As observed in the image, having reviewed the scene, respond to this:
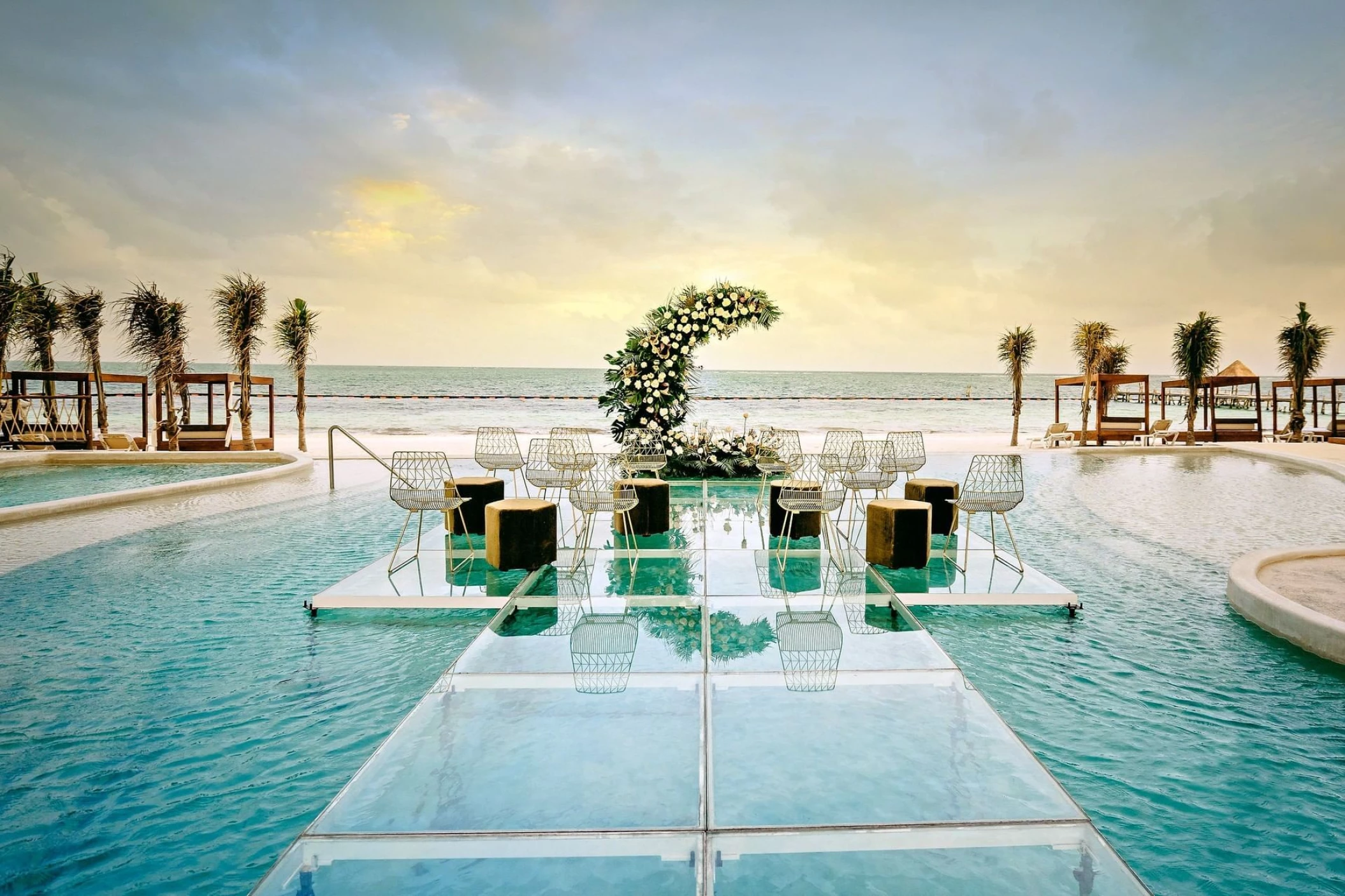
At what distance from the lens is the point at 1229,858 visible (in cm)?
241

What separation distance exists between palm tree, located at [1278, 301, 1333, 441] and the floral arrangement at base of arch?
1671 centimetres

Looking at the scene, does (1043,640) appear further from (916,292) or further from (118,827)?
(916,292)

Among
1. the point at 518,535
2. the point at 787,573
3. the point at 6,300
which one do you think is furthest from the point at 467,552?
the point at 6,300

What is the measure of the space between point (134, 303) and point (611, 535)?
14.1 meters

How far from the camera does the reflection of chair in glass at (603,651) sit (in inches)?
144

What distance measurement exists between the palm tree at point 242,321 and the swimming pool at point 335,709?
10.0m

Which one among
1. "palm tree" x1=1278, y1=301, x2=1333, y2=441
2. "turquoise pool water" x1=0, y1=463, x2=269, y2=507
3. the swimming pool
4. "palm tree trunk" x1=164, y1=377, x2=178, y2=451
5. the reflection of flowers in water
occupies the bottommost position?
the swimming pool

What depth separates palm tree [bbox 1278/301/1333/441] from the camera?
1884 cm

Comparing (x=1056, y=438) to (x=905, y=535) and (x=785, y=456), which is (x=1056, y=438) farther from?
(x=905, y=535)

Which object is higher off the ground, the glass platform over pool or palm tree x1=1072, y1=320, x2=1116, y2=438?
palm tree x1=1072, y1=320, x2=1116, y2=438

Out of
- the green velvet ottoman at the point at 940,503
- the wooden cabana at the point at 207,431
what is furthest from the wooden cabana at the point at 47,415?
the green velvet ottoman at the point at 940,503

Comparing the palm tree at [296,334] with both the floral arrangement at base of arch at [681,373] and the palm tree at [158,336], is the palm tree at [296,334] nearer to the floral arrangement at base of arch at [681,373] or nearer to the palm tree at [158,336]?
the palm tree at [158,336]

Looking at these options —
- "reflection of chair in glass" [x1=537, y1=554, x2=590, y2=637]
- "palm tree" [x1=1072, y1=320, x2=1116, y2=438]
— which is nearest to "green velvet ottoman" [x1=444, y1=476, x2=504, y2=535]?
"reflection of chair in glass" [x1=537, y1=554, x2=590, y2=637]

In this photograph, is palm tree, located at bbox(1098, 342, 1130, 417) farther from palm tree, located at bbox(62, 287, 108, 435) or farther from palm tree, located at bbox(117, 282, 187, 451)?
palm tree, located at bbox(62, 287, 108, 435)
